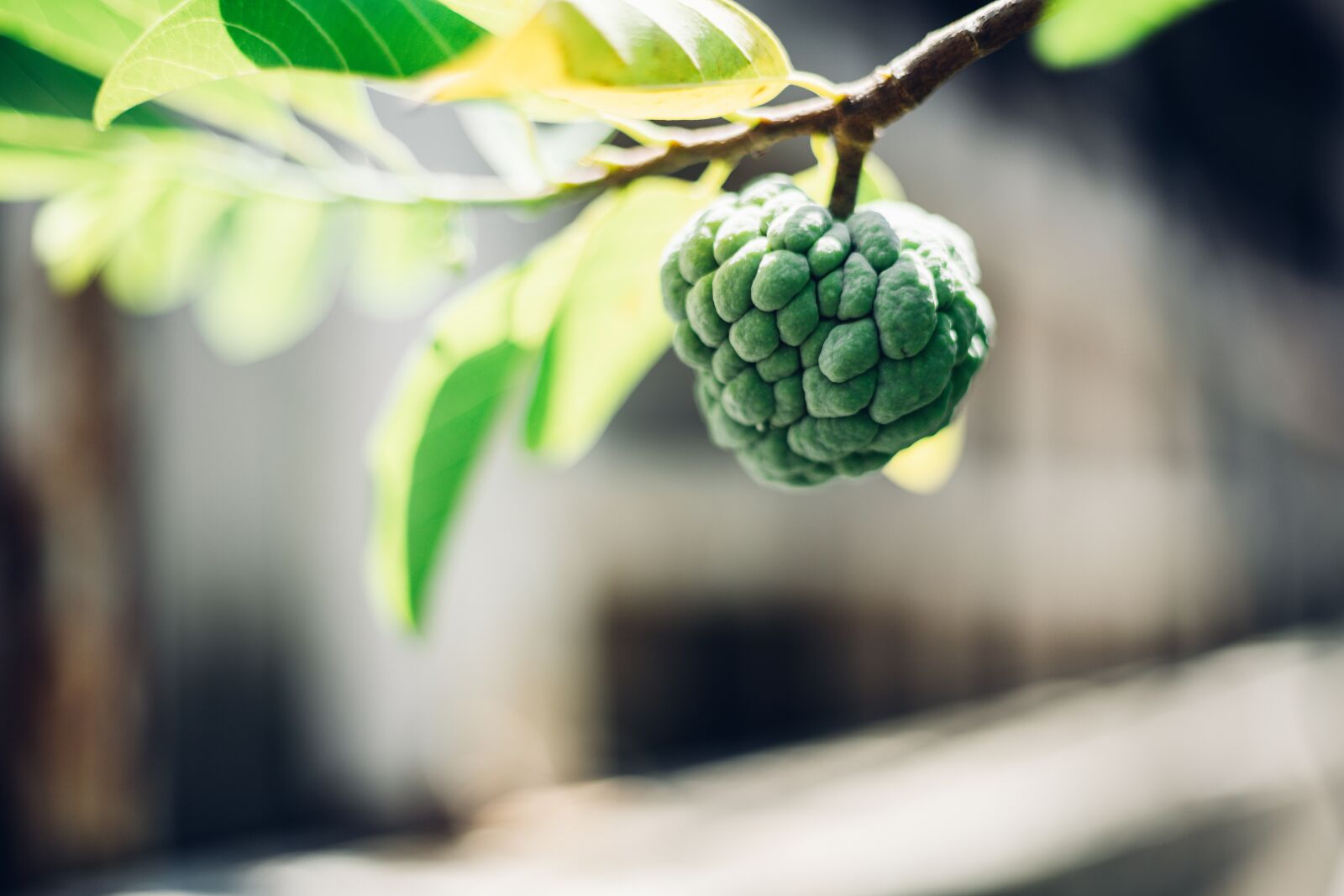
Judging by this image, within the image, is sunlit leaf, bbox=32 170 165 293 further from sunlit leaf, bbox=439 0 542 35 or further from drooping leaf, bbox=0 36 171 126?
sunlit leaf, bbox=439 0 542 35

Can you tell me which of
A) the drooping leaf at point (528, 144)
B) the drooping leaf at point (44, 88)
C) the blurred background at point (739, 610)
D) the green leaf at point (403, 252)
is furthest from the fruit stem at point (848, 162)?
the blurred background at point (739, 610)

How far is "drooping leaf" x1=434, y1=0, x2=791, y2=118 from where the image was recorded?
24 cm

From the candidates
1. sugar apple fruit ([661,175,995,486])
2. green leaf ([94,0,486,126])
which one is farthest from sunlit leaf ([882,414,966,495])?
green leaf ([94,0,486,126])

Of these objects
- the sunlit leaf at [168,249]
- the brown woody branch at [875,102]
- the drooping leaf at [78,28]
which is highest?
the sunlit leaf at [168,249]

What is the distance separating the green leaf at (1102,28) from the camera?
41cm

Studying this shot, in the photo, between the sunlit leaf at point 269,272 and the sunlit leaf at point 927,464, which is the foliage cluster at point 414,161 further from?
the sunlit leaf at point 927,464

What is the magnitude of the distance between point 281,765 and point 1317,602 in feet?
20.1

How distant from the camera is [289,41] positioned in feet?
1.10

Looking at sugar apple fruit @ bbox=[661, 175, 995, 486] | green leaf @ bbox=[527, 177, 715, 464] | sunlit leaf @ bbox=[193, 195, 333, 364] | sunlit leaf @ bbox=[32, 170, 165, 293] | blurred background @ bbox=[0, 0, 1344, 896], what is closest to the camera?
sugar apple fruit @ bbox=[661, 175, 995, 486]

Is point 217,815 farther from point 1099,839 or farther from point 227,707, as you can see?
point 1099,839

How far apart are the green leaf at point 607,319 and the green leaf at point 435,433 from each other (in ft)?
0.10

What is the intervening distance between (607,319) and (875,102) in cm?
23

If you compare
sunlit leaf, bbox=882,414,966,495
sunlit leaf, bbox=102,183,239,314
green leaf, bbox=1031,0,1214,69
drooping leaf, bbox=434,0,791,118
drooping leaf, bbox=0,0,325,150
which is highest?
sunlit leaf, bbox=102,183,239,314

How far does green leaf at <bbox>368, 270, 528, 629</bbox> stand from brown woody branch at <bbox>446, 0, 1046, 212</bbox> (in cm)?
16
